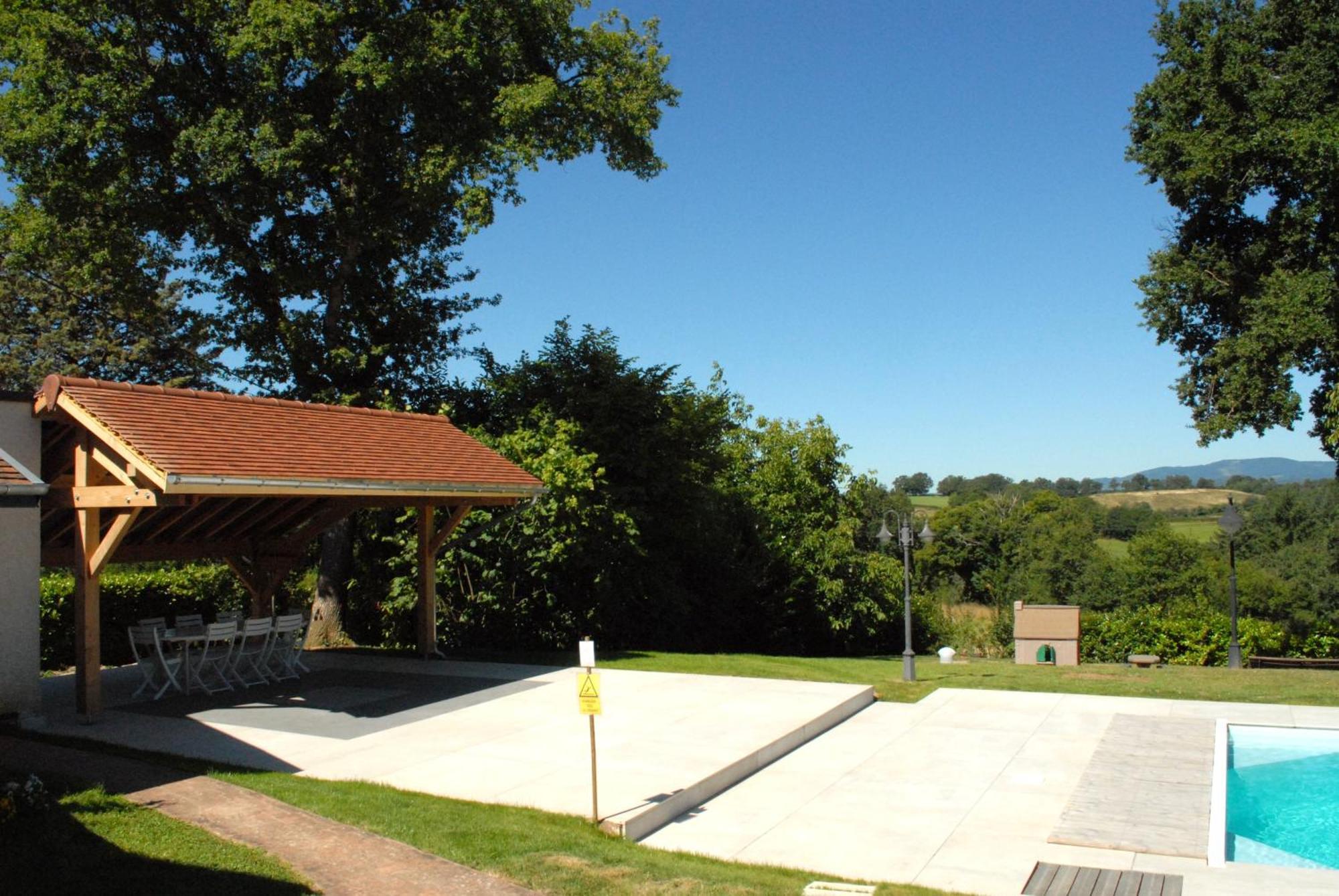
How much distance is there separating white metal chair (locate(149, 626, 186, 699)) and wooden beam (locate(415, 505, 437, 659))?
4078 millimetres

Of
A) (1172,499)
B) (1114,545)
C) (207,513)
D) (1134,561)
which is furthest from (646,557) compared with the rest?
(1172,499)

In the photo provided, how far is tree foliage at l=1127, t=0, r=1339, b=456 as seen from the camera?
20734mm

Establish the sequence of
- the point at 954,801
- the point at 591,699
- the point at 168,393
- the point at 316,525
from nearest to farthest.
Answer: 1. the point at 591,699
2. the point at 954,801
3. the point at 168,393
4. the point at 316,525

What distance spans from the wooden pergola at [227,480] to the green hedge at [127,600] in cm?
304

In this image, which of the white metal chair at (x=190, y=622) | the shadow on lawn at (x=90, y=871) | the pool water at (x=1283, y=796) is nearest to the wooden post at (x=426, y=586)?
the white metal chair at (x=190, y=622)

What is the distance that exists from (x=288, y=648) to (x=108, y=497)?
4514 mm

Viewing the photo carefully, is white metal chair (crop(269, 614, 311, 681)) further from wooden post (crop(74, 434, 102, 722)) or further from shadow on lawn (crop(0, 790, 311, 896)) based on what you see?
shadow on lawn (crop(0, 790, 311, 896))

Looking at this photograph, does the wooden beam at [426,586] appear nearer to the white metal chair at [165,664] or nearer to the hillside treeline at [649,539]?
the hillside treeline at [649,539]

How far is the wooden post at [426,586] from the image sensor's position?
16.1 metres

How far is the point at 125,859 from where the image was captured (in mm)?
6250

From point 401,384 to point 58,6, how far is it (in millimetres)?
9289

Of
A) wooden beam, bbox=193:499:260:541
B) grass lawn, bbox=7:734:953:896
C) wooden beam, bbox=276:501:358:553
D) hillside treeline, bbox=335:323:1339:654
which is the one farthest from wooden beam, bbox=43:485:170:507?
hillside treeline, bbox=335:323:1339:654

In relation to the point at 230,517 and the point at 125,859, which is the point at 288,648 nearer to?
the point at 230,517

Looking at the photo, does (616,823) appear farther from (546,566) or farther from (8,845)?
(546,566)
